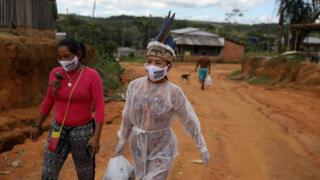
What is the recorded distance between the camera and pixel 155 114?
4160mm

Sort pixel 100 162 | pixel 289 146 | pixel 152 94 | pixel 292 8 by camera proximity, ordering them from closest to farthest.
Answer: pixel 152 94, pixel 100 162, pixel 289 146, pixel 292 8

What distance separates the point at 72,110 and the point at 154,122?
A: 766 mm

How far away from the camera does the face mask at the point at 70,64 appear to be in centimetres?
433

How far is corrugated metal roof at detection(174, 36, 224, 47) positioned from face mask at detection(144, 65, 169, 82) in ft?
153

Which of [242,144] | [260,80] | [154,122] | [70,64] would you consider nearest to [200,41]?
[260,80]

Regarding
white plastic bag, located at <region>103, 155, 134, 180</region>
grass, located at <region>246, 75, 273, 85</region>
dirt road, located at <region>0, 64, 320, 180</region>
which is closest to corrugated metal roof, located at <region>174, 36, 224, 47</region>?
grass, located at <region>246, 75, 273, 85</region>

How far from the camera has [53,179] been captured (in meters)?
4.38

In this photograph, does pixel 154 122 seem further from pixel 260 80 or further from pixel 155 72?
pixel 260 80

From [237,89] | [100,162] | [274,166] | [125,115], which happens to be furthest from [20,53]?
[237,89]

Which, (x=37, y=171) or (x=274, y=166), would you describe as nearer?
(x=37, y=171)

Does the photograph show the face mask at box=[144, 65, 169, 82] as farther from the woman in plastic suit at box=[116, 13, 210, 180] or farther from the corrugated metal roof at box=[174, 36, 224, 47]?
the corrugated metal roof at box=[174, 36, 224, 47]

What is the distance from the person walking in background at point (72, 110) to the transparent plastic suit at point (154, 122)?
0.32 metres

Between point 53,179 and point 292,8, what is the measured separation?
81.3ft

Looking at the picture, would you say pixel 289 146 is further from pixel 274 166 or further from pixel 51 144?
pixel 51 144
